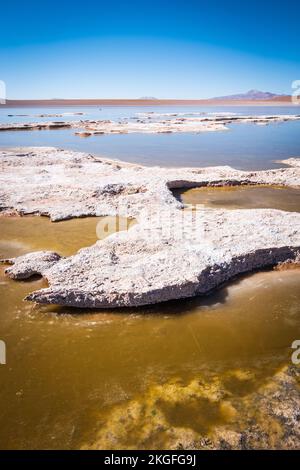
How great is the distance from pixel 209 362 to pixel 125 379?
3.01 feet

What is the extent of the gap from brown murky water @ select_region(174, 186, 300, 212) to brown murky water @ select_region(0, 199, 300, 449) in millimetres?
3911

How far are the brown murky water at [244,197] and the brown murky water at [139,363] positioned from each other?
12.8ft

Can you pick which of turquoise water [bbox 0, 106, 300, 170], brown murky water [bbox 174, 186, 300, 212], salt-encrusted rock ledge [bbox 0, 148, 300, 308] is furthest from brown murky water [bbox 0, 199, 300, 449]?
turquoise water [bbox 0, 106, 300, 170]

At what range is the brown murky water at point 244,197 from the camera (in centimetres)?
902

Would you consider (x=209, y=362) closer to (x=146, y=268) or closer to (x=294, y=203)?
(x=146, y=268)

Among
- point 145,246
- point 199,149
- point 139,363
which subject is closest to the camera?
point 139,363

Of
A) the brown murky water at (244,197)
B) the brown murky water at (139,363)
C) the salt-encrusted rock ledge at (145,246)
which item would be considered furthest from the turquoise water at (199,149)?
the brown murky water at (139,363)

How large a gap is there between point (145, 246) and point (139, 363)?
Result: 7.30 feet

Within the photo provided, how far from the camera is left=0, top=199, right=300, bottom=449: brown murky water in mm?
3156

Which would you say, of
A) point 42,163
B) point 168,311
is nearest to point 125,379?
point 168,311

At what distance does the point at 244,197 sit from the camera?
9.83 m

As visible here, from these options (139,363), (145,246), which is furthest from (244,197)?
Result: (139,363)

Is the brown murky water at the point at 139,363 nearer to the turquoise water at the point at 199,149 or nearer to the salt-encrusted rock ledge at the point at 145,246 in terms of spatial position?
the salt-encrusted rock ledge at the point at 145,246

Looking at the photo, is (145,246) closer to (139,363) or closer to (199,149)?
(139,363)
